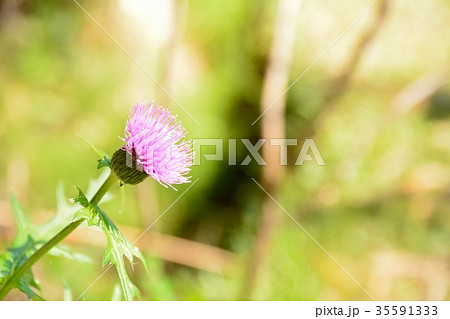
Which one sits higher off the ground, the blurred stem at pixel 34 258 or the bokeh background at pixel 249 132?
the bokeh background at pixel 249 132

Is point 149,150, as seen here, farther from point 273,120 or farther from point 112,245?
point 273,120

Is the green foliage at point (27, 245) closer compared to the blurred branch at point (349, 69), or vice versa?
the green foliage at point (27, 245)

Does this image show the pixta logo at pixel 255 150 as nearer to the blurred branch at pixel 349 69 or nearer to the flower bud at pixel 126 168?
the blurred branch at pixel 349 69

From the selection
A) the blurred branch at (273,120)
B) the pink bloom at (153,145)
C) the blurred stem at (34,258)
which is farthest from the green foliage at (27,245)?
the blurred branch at (273,120)

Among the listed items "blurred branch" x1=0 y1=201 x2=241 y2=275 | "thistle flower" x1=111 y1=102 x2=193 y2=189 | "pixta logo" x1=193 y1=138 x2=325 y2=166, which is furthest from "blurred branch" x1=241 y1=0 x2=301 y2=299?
"thistle flower" x1=111 y1=102 x2=193 y2=189

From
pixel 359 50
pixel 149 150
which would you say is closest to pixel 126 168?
pixel 149 150

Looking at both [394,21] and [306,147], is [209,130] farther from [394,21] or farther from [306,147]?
[394,21]

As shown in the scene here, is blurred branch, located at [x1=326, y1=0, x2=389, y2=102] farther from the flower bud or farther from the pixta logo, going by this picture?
the flower bud
